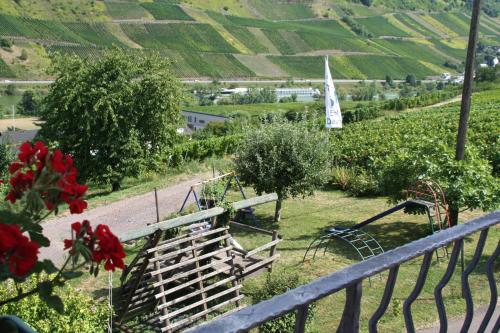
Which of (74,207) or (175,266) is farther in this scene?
A: (175,266)

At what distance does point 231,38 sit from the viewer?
144 metres

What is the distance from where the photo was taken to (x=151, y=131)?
76.3 ft

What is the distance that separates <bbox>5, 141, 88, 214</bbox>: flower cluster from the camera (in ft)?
6.32

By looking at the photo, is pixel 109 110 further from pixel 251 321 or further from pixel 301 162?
pixel 251 321

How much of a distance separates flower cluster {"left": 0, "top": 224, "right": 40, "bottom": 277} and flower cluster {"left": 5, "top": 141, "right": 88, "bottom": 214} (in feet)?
1.03

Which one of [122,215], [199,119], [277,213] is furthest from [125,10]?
[277,213]

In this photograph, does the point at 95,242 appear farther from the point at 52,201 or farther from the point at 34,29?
the point at 34,29

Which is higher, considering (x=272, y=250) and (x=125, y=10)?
(x=125, y=10)

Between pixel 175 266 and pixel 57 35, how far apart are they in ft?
398

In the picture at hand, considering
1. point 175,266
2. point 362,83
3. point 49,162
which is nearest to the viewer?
point 49,162

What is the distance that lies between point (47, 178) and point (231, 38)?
147 m

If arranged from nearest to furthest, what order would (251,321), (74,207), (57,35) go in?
(251,321) < (74,207) < (57,35)

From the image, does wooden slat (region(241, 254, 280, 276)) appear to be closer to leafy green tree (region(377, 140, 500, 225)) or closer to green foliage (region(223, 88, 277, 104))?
leafy green tree (region(377, 140, 500, 225))

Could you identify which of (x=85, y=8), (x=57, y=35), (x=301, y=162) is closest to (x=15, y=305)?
(x=301, y=162)
